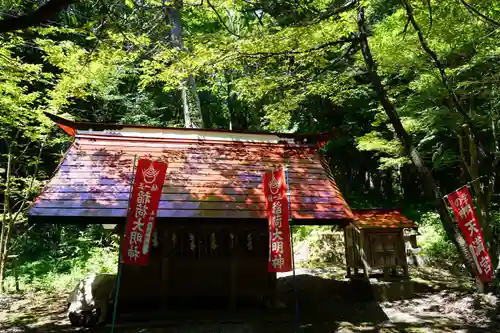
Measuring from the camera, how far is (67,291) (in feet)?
39.1

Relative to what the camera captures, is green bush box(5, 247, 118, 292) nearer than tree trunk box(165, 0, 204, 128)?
Yes

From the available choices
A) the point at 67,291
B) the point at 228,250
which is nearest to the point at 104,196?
the point at 228,250

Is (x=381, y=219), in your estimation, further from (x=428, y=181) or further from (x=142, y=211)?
(x=142, y=211)

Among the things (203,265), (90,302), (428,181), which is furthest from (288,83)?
(90,302)

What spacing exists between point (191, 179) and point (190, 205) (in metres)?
0.96

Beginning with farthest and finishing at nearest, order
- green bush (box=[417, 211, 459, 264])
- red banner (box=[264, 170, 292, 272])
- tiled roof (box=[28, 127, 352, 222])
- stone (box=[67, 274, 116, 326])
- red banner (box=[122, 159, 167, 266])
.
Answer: green bush (box=[417, 211, 459, 264]), stone (box=[67, 274, 116, 326]), tiled roof (box=[28, 127, 352, 222]), red banner (box=[264, 170, 292, 272]), red banner (box=[122, 159, 167, 266])

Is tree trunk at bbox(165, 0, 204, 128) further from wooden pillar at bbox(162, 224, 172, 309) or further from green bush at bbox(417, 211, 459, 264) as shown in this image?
green bush at bbox(417, 211, 459, 264)

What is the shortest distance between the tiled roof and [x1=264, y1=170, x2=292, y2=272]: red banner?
462 millimetres

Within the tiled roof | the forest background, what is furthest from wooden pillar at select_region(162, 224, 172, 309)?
the forest background

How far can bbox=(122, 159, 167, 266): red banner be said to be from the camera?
6.39 meters

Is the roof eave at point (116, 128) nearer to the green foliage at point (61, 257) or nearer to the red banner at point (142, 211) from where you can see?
the red banner at point (142, 211)

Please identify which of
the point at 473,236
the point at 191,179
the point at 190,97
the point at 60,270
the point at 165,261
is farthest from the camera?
the point at 60,270

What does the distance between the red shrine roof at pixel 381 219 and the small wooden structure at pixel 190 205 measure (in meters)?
1.81

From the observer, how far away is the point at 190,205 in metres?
7.41
